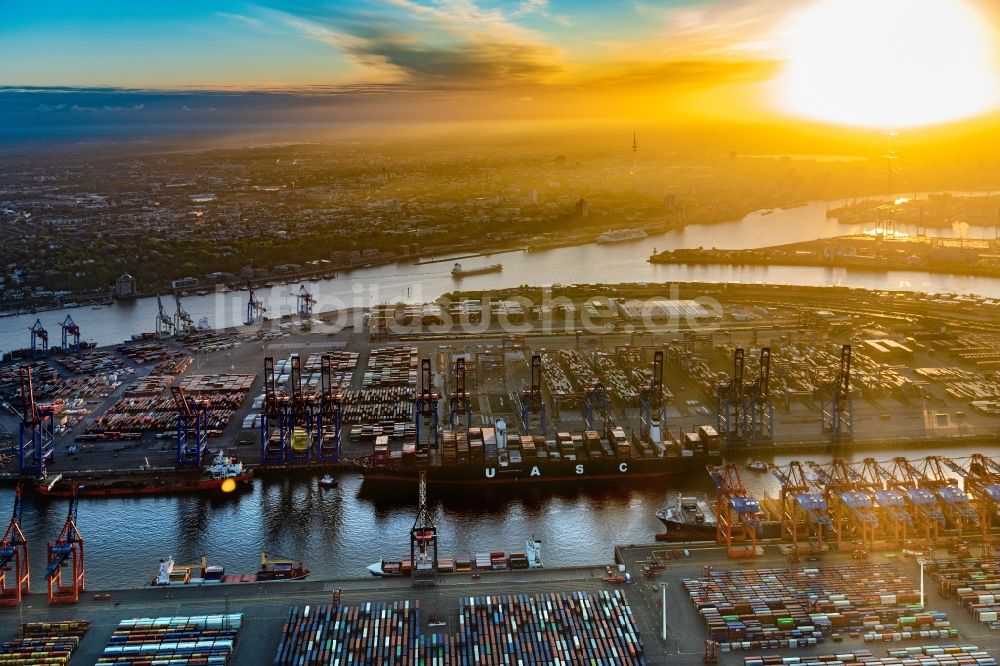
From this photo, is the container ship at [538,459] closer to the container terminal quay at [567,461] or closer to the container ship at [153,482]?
the container terminal quay at [567,461]

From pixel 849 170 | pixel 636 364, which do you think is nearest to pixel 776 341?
pixel 636 364

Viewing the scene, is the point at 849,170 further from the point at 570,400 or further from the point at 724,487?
the point at 724,487

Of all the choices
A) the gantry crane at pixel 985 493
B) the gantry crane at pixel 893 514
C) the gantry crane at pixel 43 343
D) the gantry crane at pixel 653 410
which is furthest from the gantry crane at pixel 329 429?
the gantry crane at pixel 43 343

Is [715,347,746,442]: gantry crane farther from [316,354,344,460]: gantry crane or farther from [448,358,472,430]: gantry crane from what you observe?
[316,354,344,460]: gantry crane

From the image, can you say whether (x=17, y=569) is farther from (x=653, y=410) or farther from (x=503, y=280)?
(x=503, y=280)

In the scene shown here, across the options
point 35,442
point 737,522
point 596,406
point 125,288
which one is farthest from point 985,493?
point 125,288

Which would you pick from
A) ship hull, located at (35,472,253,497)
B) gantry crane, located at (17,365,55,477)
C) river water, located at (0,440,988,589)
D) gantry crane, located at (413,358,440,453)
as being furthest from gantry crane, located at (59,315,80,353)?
gantry crane, located at (413,358,440,453)

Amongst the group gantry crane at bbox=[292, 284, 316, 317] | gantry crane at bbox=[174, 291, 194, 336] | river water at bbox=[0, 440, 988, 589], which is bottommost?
river water at bbox=[0, 440, 988, 589]
